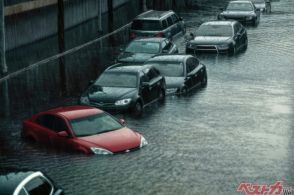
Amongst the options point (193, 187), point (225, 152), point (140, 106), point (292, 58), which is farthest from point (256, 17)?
point (193, 187)

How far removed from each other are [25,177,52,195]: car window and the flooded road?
3955 mm

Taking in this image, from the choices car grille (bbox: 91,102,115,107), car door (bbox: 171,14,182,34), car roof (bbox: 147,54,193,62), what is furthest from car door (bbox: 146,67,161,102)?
car door (bbox: 171,14,182,34)

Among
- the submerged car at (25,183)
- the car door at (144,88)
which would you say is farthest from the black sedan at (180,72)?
the submerged car at (25,183)

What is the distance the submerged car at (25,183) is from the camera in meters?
14.3

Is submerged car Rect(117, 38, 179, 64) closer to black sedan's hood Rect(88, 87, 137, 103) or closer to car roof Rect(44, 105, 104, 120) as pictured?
black sedan's hood Rect(88, 87, 137, 103)

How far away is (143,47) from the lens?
38281 mm

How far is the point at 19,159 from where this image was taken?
22.3 m

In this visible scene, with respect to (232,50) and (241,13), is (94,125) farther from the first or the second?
(241,13)

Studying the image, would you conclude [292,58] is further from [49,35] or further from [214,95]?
[49,35]

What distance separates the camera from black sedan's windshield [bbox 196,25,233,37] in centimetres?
4297

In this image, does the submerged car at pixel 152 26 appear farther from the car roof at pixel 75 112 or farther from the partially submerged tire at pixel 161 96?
the car roof at pixel 75 112

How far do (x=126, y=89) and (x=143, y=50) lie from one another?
953 centimetres

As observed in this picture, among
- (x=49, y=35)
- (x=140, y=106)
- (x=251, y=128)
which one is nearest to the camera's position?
(x=251, y=128)

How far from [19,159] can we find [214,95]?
37.2 feet
